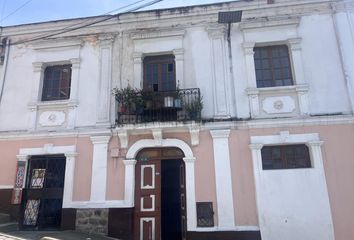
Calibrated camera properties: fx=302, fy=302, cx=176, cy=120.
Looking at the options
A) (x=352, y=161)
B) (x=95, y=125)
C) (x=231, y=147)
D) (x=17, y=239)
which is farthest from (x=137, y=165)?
(x=352, y=161)

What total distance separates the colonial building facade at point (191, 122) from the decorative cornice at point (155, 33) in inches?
1.8

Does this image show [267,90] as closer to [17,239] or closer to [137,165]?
[137,165]

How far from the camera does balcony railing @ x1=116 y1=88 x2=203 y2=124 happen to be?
28.9 ft

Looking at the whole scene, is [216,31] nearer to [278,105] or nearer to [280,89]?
[280,89]

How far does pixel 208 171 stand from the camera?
8.53 meters

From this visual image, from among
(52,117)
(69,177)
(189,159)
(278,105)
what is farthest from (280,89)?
(52,117)

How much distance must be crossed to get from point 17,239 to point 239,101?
6.73 metres

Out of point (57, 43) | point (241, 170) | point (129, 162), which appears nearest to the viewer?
point (241, 170)

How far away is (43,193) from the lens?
9.20m

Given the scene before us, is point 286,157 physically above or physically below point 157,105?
below

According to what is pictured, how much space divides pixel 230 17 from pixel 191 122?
137 inches

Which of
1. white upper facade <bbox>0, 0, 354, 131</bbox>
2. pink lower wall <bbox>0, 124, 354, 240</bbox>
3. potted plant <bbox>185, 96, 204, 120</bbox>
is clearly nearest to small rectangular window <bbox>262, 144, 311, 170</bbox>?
pink lower wall <bbox>0, 124, 354, 240</bbox>

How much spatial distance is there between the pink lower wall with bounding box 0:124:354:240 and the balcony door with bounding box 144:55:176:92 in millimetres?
1642

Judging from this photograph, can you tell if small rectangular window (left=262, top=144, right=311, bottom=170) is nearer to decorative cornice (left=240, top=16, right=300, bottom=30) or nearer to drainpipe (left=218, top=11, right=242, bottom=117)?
drainpipe (left=218, top=11, right=242, bottom=117)
